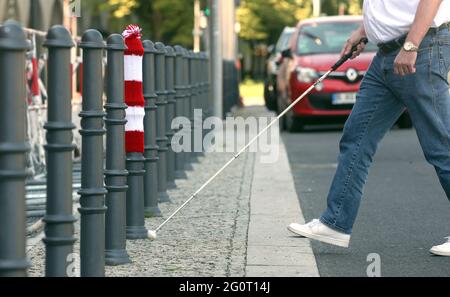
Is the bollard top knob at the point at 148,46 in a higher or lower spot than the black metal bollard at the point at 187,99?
higher

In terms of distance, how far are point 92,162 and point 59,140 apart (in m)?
0.73

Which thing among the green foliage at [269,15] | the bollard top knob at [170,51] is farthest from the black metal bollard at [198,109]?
the green foliage at [269,15]

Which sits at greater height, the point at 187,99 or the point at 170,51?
the point at 170,51

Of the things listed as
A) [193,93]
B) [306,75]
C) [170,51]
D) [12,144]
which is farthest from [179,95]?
[306,75]

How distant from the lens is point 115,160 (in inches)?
246

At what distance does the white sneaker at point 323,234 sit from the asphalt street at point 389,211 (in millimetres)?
61

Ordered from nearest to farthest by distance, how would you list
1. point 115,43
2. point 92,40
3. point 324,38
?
point 92,40
point 115,43
point 324,38

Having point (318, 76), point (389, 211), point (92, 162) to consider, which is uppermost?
point (92, 162)

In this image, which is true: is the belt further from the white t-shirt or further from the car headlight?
the car headlight

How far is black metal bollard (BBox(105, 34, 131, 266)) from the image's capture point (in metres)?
6.20

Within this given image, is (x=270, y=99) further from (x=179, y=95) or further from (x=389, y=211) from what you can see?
(x=389, y=211)

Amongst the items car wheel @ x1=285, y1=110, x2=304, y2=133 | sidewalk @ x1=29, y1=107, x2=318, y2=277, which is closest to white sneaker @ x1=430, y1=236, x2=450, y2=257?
sidewalk @ x1=29, y1=107, x2=318, y2=277

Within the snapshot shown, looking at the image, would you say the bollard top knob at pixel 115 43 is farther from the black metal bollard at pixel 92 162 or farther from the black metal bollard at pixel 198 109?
the black metal bollard at pixel 198 109

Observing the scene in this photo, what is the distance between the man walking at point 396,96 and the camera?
652cm
